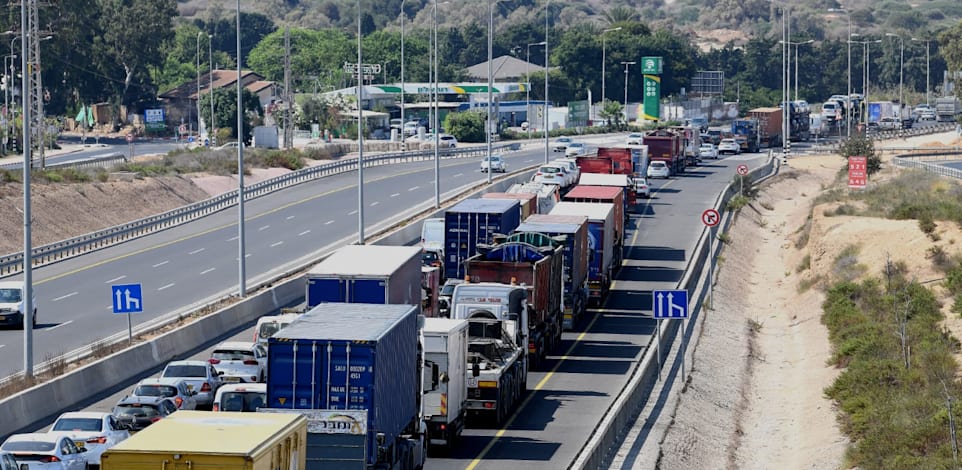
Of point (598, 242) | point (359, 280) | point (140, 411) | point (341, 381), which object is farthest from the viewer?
point (598, 242)

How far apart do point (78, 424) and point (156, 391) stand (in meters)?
4.45

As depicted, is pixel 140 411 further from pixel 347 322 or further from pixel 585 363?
pixel 585 363

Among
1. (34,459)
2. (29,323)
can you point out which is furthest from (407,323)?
(29,323)

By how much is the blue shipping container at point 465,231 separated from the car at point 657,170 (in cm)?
4422

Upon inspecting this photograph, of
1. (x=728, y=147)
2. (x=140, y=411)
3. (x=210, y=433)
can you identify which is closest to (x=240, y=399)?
(x=140, y=411)

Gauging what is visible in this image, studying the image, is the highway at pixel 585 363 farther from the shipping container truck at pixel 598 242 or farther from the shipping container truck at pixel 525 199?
the shipping container truck at pixel 525 199

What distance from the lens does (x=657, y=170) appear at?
302 ft

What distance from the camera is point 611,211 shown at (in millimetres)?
53406

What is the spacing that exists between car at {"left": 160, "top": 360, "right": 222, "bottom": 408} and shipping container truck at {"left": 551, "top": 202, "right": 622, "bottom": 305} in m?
18.4

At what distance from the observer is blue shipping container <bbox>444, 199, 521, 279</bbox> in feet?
155

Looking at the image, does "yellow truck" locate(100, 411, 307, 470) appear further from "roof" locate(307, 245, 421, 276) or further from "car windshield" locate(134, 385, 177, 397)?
"roof" locate(307, 245, 421, 276)

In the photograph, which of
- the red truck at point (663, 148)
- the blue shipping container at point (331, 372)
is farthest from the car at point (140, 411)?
the red truck at point (663, 148)

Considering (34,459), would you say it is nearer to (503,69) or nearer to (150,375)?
(150,375)

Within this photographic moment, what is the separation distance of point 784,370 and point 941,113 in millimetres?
137801
